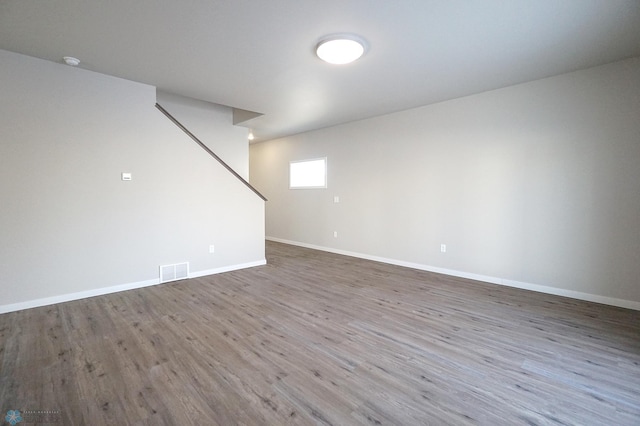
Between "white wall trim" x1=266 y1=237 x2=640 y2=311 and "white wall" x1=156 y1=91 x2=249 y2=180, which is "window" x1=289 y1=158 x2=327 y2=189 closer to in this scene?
"white wall" x1=156 y1=91 x2=249 y2=180

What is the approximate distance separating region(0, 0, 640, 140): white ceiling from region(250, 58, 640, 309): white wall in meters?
0.44

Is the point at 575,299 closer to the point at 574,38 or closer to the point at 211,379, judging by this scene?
the point at 574,38

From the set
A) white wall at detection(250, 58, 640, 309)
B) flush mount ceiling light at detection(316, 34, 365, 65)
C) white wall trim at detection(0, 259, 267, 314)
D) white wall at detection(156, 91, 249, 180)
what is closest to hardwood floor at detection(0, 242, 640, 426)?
white wall trim at detection(0, 259, 267, 314)

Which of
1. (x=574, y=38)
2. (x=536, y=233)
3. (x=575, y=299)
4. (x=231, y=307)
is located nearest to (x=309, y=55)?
(x=574, y=38)

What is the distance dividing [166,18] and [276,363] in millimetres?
2834

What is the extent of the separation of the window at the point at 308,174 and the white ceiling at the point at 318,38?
253cm

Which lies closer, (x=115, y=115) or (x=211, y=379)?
(x=211, y=379)

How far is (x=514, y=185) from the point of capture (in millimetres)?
3760

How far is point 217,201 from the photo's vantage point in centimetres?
441

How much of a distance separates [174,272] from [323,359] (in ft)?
9.17

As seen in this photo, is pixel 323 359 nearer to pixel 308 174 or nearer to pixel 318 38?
pixel 318 38

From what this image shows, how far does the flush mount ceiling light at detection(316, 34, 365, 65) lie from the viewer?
251cm

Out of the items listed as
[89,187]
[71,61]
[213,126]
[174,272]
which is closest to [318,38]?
[71,61]

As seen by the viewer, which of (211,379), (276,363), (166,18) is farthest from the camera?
(166,18)
